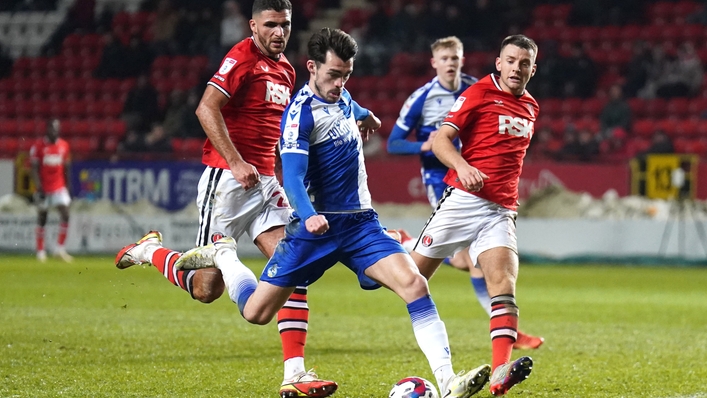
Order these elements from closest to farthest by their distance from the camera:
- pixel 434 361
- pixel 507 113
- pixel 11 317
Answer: pixel 434 361
pixel 507 113
pixel 11 317

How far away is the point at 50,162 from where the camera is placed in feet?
55.6

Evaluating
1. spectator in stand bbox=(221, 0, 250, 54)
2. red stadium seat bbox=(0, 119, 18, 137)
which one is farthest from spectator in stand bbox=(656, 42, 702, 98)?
red stadium seat bbox=(0, 119, 18, 137)

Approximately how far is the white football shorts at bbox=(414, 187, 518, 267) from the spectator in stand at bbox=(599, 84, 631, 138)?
13520 millimetres

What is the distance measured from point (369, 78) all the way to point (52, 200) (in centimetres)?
817

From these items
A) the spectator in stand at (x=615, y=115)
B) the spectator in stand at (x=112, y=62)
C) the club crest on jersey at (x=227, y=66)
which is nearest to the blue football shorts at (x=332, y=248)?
the club crest on jersey at (x=227, y=66)

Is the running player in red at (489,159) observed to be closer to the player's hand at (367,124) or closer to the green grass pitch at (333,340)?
the player's hand at (367,124)

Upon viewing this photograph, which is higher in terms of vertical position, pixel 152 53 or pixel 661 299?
pixel 152 53

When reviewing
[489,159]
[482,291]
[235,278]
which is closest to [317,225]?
[235,278]

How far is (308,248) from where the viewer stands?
5.21 m

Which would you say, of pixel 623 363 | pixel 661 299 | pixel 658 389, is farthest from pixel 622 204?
pixel 658 389

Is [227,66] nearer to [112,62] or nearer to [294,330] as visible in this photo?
[294,330]

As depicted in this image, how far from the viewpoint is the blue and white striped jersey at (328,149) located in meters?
5.15

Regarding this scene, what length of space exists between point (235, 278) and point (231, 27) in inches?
711

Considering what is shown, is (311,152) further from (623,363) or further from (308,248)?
(623,363)
